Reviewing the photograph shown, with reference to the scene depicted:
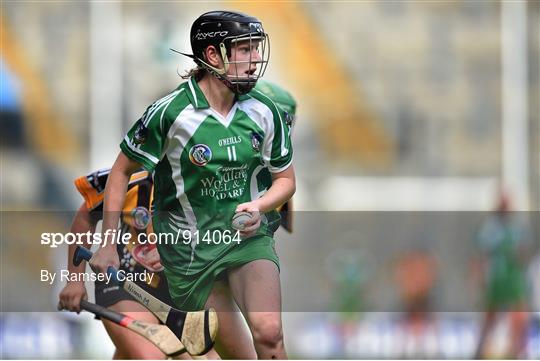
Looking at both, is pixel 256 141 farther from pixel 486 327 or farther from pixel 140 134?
pixel 486 327

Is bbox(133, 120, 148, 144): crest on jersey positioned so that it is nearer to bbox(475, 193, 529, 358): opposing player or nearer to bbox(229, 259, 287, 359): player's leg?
bbox(229, 259, 287, 359): player's leg

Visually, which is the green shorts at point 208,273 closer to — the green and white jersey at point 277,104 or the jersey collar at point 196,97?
the green and white jersey at point 277,104

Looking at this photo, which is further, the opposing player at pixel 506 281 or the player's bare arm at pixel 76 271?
the opposing player at pixel 506 281

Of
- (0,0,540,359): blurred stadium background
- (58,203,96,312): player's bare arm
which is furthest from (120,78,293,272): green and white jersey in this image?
(0,0,540,359): blurred stadium background

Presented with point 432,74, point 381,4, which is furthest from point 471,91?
point 381,4

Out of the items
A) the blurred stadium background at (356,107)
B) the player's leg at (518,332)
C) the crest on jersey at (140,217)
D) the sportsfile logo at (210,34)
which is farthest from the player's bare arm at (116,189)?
the blurred stadium background at (356,107)

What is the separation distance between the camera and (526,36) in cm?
1055

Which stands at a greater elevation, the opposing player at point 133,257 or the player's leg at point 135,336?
A: the opposing player at point 133,257

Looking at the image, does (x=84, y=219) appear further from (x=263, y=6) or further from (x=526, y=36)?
(x=526, y=36)

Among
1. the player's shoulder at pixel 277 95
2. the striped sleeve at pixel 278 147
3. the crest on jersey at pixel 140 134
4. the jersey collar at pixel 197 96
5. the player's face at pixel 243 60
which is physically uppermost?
the player's face at pixel 243 60

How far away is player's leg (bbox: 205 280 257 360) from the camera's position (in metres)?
3.92

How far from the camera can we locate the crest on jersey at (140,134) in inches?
150

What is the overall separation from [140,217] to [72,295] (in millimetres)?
392

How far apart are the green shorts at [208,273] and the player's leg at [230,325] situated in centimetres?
3
